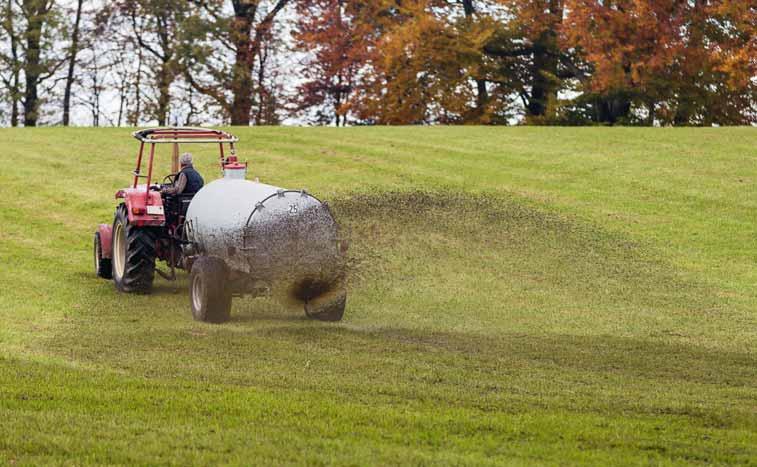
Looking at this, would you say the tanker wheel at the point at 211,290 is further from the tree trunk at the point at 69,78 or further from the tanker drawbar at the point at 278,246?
the tree trunk at the point at 69,78

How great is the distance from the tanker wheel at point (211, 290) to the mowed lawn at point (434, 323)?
253 mm

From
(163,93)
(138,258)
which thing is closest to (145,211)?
(138,258)

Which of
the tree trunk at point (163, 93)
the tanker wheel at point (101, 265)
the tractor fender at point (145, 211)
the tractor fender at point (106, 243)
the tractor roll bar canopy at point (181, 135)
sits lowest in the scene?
the tanker wheel at point (101, 265)

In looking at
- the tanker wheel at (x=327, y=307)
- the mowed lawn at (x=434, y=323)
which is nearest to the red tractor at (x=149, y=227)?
the mowed lawn at (x=434, y=323)

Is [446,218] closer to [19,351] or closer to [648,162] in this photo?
[648,162]

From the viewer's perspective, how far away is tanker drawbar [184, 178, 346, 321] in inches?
538

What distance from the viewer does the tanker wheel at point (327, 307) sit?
1445 cm

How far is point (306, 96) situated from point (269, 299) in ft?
112

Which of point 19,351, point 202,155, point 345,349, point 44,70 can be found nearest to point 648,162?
point 202,155

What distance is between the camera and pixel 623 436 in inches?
333

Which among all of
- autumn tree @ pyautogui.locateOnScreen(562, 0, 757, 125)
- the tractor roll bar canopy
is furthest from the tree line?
the tractor roll bar canopy

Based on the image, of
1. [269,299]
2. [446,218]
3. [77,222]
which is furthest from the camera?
[77,222]

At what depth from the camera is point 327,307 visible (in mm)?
14500

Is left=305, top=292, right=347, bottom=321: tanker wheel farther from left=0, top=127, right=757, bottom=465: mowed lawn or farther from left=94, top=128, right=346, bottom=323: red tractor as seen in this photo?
left=0, top=127, right=757, bottom=465: mowed lawn
